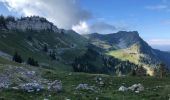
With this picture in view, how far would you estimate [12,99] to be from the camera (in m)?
33.1

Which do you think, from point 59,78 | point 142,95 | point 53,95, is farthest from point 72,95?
point 59,78

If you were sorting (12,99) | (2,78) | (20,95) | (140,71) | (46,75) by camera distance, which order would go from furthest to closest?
(140,71) < (46,75) < (2,78) < (20,95) < (12,99)

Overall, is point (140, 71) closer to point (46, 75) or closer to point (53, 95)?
point (46, 75)

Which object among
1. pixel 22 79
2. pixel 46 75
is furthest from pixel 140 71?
pixel 22 79

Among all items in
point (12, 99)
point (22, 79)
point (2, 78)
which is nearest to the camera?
point (12, 99)

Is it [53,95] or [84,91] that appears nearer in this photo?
[53,95]

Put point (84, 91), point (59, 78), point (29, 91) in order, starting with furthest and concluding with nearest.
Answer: point (59, 78), point (84, 91), point (29, 91)

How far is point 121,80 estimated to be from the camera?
61812 millimetres

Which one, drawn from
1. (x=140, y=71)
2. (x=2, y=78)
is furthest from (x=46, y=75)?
(x=140, y=71)

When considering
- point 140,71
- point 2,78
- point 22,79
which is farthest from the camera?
point 140,71

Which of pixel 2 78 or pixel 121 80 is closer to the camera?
pixel 2 78

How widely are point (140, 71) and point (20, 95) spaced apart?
111604 mm

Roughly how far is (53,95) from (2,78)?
13838 mm

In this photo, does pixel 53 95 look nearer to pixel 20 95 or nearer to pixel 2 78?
pixel 20 95
